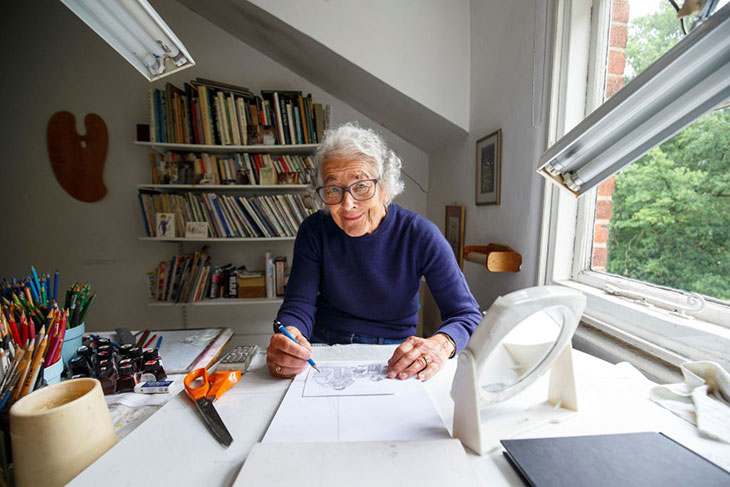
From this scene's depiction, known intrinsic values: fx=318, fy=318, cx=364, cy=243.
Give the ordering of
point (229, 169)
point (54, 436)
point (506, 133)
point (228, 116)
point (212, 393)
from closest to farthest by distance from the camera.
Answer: point (54, 436) → point (212, 393) → point (506, 133) → point (228, 116) → point (229, 169)

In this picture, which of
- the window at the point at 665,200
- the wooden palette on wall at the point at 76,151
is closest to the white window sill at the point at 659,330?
the window at the point at 665,200

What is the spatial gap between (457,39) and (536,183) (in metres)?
1.20

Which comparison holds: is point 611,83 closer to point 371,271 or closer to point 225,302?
point 371,271

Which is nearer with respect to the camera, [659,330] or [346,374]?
[346,374]

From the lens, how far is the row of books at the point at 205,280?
246 cm

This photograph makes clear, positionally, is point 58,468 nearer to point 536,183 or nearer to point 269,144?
point 536,183

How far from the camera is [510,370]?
61cm

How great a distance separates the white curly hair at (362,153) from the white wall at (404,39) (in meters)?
0.91

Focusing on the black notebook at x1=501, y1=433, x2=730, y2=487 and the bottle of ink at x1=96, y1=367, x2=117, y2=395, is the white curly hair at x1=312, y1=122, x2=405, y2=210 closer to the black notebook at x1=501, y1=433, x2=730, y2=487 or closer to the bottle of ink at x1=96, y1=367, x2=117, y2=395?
the bottle of ink at x1=96, y1=367, x2=117, y2=395

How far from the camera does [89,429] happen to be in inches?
18.8

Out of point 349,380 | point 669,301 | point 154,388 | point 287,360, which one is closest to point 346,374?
point 349,380

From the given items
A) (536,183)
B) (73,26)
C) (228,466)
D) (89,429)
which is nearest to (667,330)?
(536,183)

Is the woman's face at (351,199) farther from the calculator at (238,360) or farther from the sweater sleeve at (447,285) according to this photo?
the calculator at (238,360)

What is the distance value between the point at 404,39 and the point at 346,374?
1.96m
